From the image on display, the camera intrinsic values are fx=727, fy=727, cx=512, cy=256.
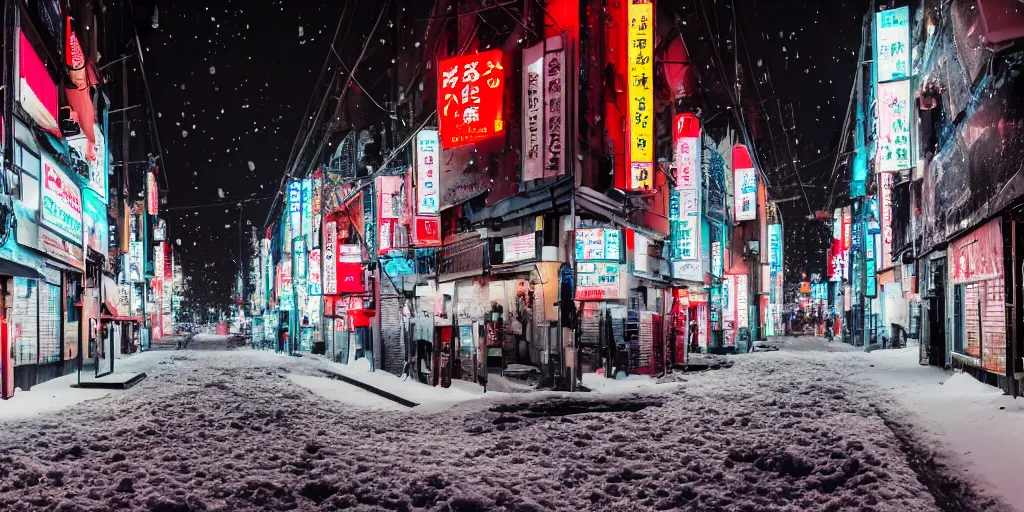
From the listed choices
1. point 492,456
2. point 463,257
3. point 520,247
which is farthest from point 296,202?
point 492,456

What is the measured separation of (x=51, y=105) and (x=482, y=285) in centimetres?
1574

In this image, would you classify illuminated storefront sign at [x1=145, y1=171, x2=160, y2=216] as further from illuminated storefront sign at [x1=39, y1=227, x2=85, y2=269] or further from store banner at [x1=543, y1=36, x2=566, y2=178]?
store banner at [x1=543, y1=36, x2=566, y2=178]

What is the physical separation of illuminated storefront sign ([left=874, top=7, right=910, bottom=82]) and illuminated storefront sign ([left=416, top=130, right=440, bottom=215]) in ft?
48.7

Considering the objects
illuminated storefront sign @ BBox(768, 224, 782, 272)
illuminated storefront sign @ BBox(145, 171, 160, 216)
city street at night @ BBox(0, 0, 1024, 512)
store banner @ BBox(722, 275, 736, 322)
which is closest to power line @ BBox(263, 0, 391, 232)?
city street at night @ BBox(0, 0, 1024, 512)

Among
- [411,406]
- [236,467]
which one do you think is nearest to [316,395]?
[411,406]

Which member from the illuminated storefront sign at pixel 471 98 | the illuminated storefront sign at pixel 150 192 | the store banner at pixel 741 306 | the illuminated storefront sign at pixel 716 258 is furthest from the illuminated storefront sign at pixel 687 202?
the illuminated storefront sign at pixel 150 192

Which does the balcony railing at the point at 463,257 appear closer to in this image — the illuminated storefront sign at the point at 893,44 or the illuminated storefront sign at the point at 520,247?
the illuminated storefront sign at the point at 520,247

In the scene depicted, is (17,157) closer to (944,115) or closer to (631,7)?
(631,7)

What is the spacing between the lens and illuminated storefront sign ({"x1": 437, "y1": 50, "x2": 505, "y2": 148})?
2353 cm

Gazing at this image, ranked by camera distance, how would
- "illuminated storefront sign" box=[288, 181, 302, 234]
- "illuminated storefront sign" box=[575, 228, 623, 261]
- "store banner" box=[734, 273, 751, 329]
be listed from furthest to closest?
1. "illuminated storefront sign" box=[288, 181, 302, 234]
2. "store banner" box=[734, 273, 751, 329]
3. "illuminated storefront sign" box=[575, 228, 623, 261]

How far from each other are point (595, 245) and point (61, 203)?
1779 centimetres

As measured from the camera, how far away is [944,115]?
1877cm

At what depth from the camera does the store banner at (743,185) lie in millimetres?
42719

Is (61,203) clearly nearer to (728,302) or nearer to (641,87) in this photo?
(641,87)
